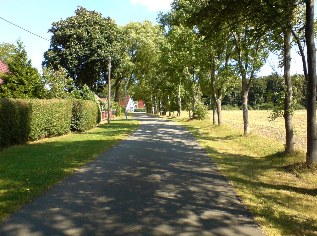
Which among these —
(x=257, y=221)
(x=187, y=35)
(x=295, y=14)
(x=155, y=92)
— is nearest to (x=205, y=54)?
(x=187, y=35)

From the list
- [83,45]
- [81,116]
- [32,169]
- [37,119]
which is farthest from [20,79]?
[32,169]

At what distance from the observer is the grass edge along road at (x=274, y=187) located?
6.23m

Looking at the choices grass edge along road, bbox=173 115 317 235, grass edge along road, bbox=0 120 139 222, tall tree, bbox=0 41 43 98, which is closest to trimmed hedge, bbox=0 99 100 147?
grass edge along road, bbox=0 120 139 222

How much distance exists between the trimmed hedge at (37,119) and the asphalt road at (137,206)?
7.33 m

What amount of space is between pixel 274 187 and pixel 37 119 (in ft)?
47.9

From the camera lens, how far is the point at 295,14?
12.4 meters

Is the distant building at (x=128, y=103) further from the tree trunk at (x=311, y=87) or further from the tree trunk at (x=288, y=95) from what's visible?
the tree trunk at (x=311, y=87)

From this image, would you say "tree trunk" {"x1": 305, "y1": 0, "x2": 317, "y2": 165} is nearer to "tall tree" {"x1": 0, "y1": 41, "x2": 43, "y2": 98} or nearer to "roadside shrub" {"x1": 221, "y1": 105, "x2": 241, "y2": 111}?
"tall tree" {"x1": 0, "y1": 41, "x2": 43, "y2": 98}

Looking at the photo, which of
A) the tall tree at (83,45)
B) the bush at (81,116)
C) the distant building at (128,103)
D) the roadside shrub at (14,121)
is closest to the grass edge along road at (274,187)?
the roadside shrub at (14,121)

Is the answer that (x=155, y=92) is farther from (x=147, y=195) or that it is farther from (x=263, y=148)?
(x=147, y=195)

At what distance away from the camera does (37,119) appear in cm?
2009

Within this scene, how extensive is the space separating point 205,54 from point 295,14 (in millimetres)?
18547

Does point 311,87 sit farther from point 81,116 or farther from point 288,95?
point 81,116

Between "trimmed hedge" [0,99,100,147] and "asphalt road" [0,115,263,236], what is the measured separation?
7330 mm
